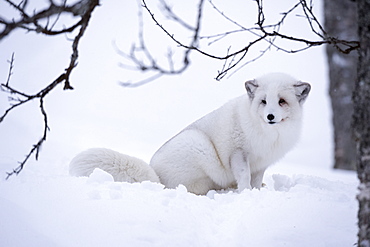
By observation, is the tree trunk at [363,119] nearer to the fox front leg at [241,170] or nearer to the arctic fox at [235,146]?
the arctic fox at [235,146]

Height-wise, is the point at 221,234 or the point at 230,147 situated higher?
the point at 230,147

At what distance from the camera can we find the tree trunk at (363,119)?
152 cm

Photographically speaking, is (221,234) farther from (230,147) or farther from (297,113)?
(297,113)

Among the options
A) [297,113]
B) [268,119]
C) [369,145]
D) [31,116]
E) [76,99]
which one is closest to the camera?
[369,145]

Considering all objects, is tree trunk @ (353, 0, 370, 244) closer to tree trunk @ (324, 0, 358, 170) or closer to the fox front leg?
the fox front leg

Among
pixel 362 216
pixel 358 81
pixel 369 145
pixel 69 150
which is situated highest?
pixel 358 81

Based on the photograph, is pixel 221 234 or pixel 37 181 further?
pixel 37 181

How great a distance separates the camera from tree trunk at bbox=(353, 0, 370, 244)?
1523mm

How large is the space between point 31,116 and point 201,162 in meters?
6.99

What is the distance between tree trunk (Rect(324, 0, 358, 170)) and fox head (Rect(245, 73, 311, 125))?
1.83m

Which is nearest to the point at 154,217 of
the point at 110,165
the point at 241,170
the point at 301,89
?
the point at 110,165

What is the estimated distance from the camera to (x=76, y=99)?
642 inches

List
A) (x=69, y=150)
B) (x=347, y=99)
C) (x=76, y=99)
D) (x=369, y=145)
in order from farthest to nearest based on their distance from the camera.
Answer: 1. (x=76, y=99)
2. (x=69, y=150)
3. (x=347, y=99)
4. (x=369, y=145)

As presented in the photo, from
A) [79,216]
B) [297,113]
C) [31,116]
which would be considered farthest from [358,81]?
[31,116]
